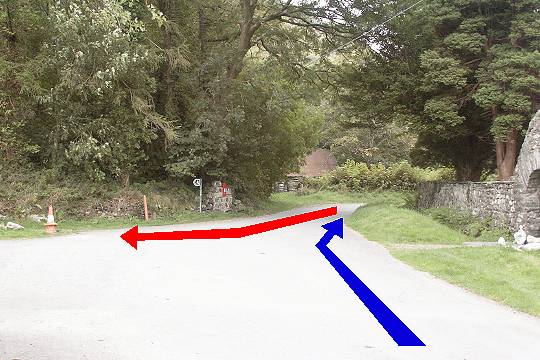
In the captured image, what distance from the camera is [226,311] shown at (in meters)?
6.92

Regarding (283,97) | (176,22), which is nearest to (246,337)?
(283,97)

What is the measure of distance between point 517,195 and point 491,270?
7.40 metres

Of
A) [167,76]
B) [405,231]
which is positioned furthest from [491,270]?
[167,76]

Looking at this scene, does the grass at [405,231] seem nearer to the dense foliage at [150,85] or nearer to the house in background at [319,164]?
the dense foliage at [150,85]

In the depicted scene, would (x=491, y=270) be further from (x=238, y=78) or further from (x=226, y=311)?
(x=238, y=78)

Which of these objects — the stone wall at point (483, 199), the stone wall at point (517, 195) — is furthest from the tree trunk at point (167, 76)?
the stone wall at point (517, 195)

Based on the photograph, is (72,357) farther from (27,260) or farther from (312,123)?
(312,123)

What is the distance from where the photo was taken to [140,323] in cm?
625

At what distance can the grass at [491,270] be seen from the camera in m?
8.66

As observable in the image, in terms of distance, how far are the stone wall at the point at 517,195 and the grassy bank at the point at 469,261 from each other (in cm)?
93

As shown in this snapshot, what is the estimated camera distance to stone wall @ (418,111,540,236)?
53.1ft

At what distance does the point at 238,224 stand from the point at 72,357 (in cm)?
1570

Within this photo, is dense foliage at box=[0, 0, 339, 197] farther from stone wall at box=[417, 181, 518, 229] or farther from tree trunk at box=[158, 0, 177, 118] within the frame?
stone wall at box=[417, 181, 518, 229]

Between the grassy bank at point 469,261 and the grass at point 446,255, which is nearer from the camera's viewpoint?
the grassy bank at point 469,261
